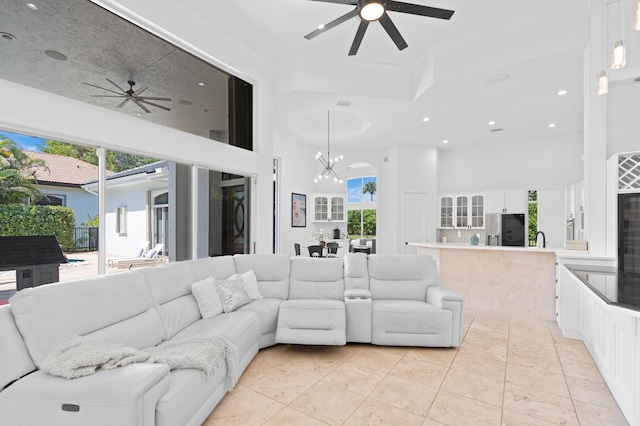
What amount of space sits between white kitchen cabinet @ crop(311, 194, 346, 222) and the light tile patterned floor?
5.19 m

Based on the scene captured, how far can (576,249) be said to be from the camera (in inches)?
153

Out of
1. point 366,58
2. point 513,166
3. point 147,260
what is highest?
point 366,58

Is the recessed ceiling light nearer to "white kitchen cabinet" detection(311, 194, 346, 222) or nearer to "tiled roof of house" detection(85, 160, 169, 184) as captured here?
"tiled roof of house" detection(85, 160, 169, 184)

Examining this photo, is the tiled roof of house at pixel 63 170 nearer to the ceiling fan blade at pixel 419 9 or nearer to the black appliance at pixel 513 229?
the ceiling fan blade at pixel 419 9

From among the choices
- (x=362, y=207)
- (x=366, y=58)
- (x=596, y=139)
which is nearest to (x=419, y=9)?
(x=366, y=58)

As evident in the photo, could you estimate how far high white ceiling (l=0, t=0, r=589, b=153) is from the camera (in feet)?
10.2

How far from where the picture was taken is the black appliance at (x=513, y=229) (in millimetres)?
7074

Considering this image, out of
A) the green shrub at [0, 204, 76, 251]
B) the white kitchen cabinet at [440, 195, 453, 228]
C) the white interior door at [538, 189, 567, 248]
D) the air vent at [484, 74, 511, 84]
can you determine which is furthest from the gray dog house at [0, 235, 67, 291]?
the white interior door at [538, 189, 567, 248]

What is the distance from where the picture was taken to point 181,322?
2816 millimetres

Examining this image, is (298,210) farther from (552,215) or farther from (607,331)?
(607,331)

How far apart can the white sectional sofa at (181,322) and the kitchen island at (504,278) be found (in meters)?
1.56

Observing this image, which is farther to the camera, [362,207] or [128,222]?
[362,207]

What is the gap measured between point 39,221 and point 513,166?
8644 millimetres

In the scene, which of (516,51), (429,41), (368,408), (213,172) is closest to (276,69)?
(213,172)
